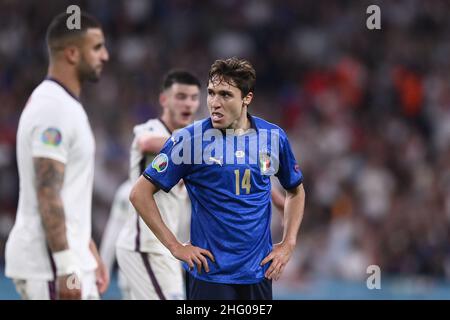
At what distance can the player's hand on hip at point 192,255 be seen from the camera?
5.32 metres

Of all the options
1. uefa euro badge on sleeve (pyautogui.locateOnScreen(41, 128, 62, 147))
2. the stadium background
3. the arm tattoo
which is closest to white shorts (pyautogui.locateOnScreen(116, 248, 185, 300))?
the arm tattoo

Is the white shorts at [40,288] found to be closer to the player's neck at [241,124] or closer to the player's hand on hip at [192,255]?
the player's hand on hip at [192,255]

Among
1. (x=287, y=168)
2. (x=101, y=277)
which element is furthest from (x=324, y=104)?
(x=287, y=168)

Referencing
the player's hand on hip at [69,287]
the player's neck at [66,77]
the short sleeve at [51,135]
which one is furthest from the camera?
the player's neck at [66,77]

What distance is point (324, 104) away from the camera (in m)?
14.9

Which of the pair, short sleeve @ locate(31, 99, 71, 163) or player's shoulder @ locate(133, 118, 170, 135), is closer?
short sleeve @ locate(31, 99, 71, 163)

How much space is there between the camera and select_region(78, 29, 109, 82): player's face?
18.6 ft

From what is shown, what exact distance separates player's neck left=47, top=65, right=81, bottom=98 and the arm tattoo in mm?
583

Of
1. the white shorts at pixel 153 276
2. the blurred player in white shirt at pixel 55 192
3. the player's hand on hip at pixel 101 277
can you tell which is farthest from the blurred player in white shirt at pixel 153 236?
the blurred player in white shirt at pixel 55 192

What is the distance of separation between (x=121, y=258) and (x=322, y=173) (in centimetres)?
728

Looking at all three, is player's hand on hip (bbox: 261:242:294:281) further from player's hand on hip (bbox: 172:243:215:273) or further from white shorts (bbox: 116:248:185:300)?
white shorts (bbox: 116:248:185:300)

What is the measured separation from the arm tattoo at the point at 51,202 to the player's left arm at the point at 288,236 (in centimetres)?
116

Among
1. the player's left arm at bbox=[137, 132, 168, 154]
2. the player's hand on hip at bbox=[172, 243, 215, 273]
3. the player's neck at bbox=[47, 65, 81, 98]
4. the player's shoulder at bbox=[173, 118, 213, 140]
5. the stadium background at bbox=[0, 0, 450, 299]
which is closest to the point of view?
the player's hand on hip at bbox=[172, 243, 215, 273]
